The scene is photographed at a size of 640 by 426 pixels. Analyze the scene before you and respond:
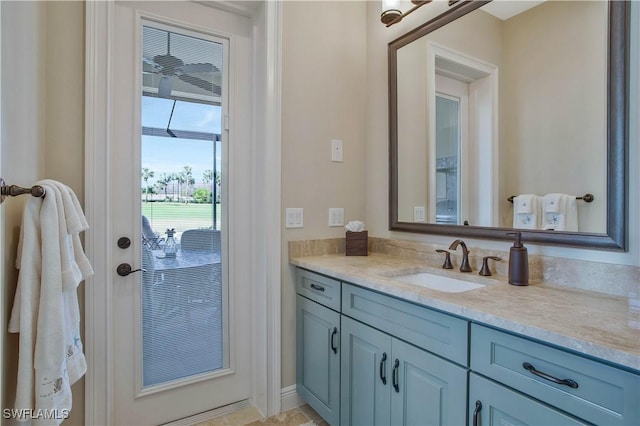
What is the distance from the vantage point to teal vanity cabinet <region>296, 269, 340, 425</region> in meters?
1.67

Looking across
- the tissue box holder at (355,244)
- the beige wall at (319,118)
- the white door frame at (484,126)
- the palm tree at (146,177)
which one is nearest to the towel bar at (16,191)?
the palm tree at (146,177)

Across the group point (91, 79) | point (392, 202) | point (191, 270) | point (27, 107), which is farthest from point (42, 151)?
point (392, 202)

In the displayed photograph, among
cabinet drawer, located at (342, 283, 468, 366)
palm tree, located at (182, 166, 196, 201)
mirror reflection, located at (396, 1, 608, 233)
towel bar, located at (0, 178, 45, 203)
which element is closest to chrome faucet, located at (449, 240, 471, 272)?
mirror reflection, located at (396, 1, 608, 233)

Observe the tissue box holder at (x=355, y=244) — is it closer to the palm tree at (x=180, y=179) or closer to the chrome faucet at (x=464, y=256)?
the chrome faucet at (x=464, y=256)

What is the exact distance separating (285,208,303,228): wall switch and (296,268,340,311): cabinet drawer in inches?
10.4

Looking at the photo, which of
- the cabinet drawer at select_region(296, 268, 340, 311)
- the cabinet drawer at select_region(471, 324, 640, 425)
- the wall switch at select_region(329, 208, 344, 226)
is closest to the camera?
the cabinet drawer at select_region(471, 324, 640, 425)

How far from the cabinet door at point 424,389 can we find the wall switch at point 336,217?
0.96 meters

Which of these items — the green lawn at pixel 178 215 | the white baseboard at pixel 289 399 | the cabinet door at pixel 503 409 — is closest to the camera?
the cabinet door at pixel 503 409

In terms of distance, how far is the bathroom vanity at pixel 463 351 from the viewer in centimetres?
81

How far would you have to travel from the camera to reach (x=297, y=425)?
1.84 metres

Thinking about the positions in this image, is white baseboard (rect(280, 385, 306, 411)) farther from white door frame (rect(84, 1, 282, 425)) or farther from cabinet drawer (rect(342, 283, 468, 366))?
cabinet drawer (rect(342, 283, 468, 366))

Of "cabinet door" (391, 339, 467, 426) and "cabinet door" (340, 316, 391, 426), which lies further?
"cabinet door" (340, 316, 391, 426)

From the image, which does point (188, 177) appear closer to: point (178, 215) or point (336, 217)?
point (178, 215)

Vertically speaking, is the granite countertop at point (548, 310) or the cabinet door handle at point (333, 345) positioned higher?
the granite countertop at point (548, 310)
